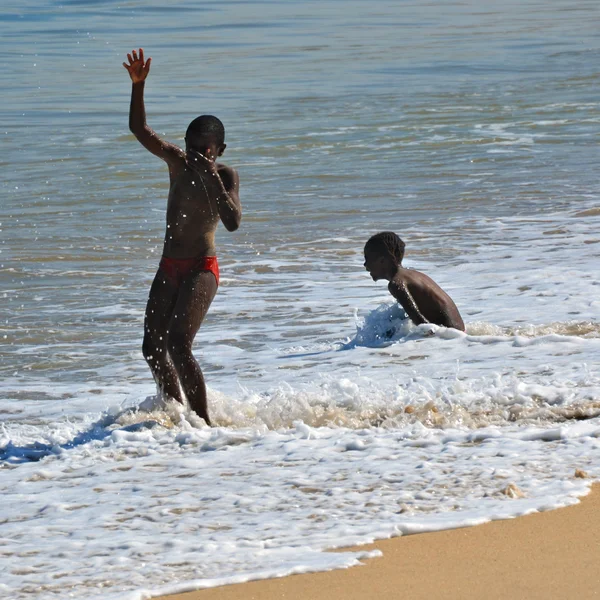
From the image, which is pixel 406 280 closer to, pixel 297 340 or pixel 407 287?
pixel 407 287

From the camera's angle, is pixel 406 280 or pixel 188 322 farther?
pixel 406 280

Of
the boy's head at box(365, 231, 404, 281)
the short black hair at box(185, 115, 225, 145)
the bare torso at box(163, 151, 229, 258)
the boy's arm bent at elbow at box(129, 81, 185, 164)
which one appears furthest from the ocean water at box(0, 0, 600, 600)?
the short black hair at box(185, 115, 225, 145)

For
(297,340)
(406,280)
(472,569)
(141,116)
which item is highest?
(141,116)

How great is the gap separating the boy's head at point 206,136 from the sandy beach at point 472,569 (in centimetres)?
241

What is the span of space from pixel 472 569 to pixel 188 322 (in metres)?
2.38

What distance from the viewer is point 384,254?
8.22m

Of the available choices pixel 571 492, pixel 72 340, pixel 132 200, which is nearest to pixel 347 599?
pixel 571 492

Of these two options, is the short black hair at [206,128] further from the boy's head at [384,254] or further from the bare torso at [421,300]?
the bare torso at [421,300]

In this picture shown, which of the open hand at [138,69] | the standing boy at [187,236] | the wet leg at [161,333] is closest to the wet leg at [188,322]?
the standing boy at [187,236]

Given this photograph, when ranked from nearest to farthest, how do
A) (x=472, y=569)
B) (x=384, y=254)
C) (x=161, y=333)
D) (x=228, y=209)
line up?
(x=472, y=569), (x=228, y=209), (x=161, y=333), (x=384, y=254)

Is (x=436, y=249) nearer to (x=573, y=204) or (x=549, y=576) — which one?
(x=573, y=204)

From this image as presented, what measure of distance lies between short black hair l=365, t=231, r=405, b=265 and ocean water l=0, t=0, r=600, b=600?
519 millimetres

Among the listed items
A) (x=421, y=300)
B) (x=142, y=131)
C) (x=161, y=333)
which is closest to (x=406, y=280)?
(x=421, y=300)

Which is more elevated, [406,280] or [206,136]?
[206,136]
